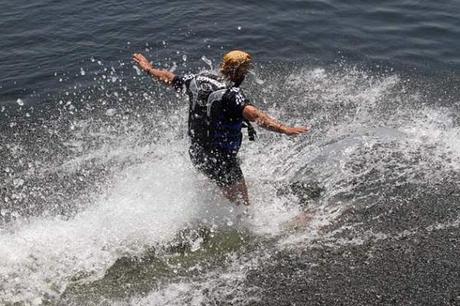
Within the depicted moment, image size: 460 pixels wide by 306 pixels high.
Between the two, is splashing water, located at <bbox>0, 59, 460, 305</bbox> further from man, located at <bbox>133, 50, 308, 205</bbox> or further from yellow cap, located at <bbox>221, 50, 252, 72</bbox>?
yellow cap, located at <bbox>221, 50, 252, 72</bbox>

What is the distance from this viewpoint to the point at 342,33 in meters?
12.6

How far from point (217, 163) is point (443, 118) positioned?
4.52 m

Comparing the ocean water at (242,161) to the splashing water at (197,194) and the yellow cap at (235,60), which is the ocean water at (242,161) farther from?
the yellow cap at (235,60)

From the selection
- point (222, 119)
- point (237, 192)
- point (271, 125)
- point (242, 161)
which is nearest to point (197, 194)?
point (237, 192)

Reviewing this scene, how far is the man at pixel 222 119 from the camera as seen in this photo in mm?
5965

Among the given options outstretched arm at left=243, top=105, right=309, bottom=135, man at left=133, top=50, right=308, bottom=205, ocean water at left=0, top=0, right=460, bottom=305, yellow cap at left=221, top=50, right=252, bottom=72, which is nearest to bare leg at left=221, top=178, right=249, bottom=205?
man at left=133, top=50, right=308, bottom=205

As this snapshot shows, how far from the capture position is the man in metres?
5.96

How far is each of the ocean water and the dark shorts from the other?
442 millimetres

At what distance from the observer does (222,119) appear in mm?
6203

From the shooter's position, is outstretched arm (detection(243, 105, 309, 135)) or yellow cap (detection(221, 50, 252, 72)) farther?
yellow cap (detection(221, 50, 252, 72))

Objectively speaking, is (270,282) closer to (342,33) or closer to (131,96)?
(131,96)

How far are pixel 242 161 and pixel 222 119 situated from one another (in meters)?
2.23

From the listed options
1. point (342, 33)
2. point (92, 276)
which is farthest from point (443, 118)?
point (92, 276)

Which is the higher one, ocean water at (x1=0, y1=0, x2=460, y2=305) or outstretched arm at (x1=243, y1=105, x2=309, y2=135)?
outstretched arm at (x1=243, y1=105, x2=309, y2=135)
